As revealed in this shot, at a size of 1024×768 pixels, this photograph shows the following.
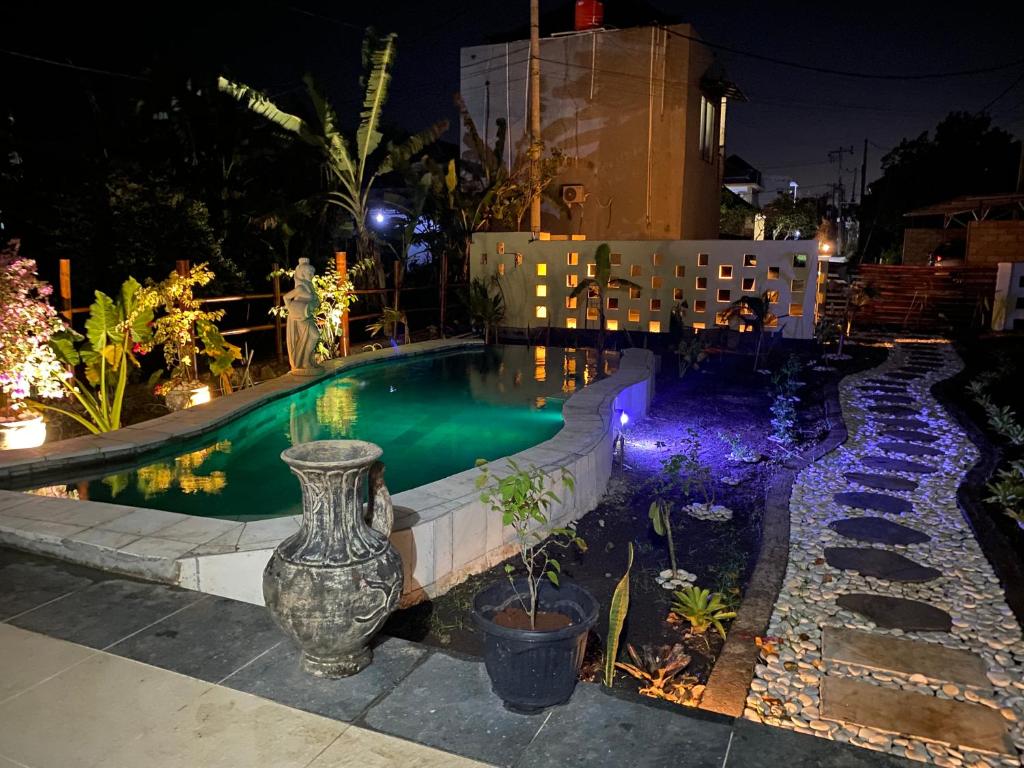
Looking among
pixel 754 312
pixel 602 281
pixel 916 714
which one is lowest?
pixel 916 714

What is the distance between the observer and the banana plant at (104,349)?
279 inches

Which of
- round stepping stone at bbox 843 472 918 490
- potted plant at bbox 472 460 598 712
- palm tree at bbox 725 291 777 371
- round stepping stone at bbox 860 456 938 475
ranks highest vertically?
palm tree at bbox 725 291 777 371

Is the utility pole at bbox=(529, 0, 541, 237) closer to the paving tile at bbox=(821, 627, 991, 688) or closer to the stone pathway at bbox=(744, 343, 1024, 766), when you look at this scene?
the stone pathway at bbox=(744, 343, 1024, 766)

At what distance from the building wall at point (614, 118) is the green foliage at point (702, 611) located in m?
14.7

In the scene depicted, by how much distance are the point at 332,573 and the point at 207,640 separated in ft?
2.83

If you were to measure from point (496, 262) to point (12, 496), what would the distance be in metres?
11.2

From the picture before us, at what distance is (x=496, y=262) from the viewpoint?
15164 mm

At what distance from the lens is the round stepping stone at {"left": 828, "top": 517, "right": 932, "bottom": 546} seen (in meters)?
5.29

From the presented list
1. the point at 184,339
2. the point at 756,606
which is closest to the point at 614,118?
the point at 184,339

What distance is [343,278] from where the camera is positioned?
11320mm

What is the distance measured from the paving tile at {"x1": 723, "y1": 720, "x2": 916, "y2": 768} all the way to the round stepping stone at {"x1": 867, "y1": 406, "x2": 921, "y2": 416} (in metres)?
7.69

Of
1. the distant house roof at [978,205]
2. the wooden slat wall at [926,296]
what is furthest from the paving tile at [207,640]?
the distant house roof at [978,205]

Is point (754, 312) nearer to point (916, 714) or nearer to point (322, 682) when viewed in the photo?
point (916, 714)

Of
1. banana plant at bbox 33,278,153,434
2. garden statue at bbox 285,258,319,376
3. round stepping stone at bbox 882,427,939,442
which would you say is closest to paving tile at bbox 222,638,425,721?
banana plant at bbox 33,278,153,434
